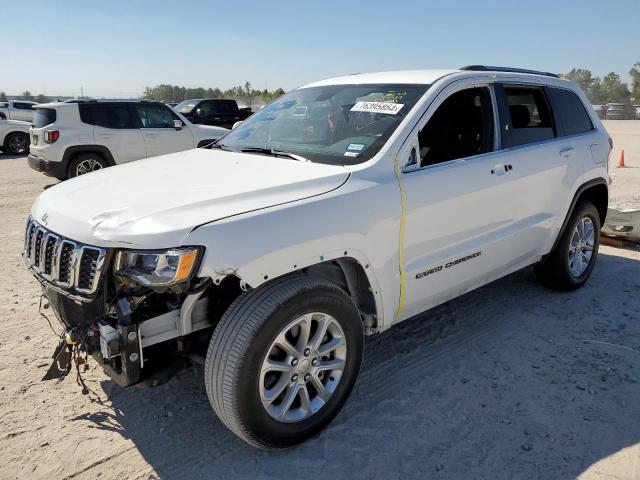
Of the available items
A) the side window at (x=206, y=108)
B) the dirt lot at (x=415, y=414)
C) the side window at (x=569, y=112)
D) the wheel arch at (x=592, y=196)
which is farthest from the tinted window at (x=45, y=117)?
the wheel arch at (x=592, y=196)

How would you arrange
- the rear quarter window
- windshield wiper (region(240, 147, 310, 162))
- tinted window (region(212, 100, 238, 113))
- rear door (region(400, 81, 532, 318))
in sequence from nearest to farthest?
rear door (region(400, 81, 532, 318)), windshield wiper (region(240, 147, 310, 162)), the rear quarter window, tinted window (region(212, 100, 238, 113))

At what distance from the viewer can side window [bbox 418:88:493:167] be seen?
335cm

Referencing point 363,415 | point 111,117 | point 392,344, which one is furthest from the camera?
point 111,117

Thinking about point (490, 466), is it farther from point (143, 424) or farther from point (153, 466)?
point (143, 424)

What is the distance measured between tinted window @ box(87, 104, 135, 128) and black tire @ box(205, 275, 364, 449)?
30.5 ft

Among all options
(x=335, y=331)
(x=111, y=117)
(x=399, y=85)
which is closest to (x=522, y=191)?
(x=399, y=85)

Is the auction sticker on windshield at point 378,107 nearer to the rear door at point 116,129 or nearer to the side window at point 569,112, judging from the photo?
the side window at point 569,112

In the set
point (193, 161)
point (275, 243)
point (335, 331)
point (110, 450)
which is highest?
point (193, 161)

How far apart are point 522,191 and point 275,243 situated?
2.24 m

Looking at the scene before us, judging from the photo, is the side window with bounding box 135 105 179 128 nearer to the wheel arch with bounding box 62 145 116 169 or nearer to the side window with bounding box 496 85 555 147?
the wheel arch with bounding box 62 145 116 169

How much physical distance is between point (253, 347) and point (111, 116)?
9671 mm

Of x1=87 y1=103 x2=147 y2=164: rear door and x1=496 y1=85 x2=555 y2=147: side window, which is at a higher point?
x1=496 y1=85 x2=555 y2=147: side window

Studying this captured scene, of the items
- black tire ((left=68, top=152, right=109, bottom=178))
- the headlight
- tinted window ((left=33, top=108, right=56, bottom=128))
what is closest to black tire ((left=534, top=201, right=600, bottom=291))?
the headlight

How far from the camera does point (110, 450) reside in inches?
109
